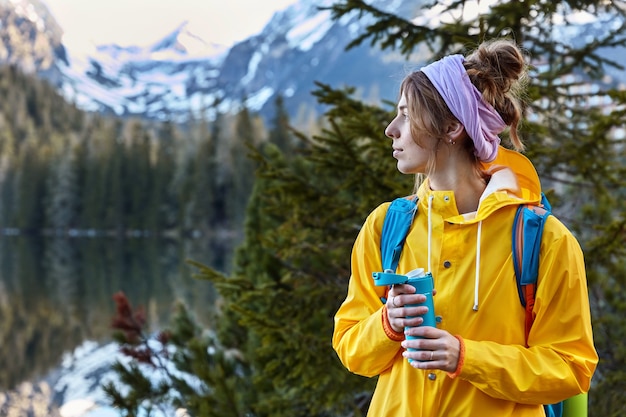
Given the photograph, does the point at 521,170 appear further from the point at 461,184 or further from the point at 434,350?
the point at 434,350

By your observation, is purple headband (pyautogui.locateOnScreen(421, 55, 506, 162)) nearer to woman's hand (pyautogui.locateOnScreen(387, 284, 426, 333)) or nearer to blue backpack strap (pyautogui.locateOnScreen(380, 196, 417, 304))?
blue backpack strap (pyautogui.locateOnScreen(380, 196, 417, 304))

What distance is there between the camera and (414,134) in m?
1.65

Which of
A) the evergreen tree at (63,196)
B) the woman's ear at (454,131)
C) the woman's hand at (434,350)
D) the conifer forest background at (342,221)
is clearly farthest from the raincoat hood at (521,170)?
the evergreen tree at (63,196)

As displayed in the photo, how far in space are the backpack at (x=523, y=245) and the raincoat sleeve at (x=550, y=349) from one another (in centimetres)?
2

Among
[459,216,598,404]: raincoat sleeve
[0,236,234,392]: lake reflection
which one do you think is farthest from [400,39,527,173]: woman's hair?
[0,236,234,392]: lake reflection

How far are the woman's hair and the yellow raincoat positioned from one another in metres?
0.15

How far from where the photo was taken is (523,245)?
1.53 meters

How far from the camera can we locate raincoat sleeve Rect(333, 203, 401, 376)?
1.66 metres

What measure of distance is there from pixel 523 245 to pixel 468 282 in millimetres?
144

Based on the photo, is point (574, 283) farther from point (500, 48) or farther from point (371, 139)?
point (371, 139)

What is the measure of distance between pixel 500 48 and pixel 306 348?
2.50 meters

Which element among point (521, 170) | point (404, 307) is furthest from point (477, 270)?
point (521, 170)

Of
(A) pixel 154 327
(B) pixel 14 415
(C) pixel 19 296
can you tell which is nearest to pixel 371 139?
(B) pixel 14 415

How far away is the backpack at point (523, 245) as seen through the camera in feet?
5.00
